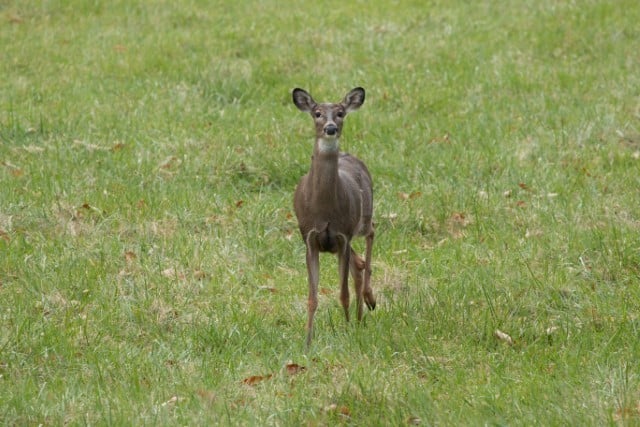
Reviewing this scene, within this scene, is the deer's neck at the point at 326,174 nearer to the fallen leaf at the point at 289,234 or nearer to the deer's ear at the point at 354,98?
the deer's ear at the point at 354,98

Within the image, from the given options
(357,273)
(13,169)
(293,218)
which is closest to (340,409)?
(357,273)

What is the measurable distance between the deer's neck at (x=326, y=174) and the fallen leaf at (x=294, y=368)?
3.50ft

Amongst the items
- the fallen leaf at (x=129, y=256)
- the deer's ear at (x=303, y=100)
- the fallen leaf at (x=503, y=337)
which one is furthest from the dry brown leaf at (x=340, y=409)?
the fallen leaf at (x=129, y=256)

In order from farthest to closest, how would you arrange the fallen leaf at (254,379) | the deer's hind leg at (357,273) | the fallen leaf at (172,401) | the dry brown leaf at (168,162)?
the dry brown leaf at (168,162) → the deer's hind leg at (357,273) → the fallen leaf at (254,379) → the fallen leaf at (172,401)

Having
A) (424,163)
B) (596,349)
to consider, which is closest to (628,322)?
(596,349)

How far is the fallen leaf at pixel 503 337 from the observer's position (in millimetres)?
6902

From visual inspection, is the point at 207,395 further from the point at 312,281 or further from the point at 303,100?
the point at 303,100

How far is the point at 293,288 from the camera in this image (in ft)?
26.8

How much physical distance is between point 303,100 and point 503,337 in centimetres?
196

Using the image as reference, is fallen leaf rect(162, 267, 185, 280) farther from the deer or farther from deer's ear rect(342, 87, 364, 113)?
deer's ear rect(342, 87, 364, 113)

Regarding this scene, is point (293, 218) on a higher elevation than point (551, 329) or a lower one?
lower

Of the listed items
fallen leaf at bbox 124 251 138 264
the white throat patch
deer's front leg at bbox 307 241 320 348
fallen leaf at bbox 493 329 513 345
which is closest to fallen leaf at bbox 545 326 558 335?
fallen leaf at bbox 493 329 513 345

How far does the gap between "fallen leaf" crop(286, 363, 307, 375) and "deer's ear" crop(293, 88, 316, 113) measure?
5.91 feet

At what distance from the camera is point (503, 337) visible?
6.93 m
